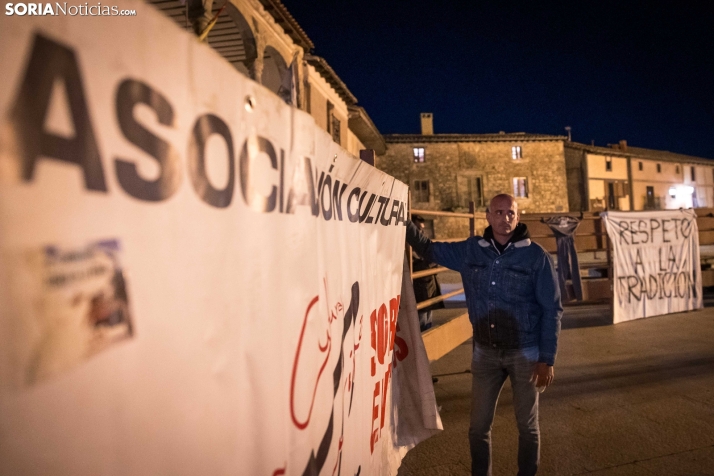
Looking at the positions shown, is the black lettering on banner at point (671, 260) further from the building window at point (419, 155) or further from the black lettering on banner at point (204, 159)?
the building window at point (419, 155)

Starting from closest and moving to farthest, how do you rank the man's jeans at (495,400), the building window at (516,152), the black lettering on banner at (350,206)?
the black lettering on banner at (350,206) → the man's jeans at (495,400) → the building window at (516,152)

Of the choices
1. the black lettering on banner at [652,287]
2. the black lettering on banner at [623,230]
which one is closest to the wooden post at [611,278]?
the black lettering on banner at [623,230]

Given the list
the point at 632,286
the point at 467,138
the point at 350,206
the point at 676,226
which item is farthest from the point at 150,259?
the point at 467,138

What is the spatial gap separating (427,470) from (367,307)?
1.71 metres

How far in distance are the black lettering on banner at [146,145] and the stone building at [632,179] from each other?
38.9 m

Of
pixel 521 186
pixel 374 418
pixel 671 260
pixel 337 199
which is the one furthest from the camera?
pixel 521 186

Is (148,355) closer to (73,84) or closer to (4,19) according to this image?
(73,84)

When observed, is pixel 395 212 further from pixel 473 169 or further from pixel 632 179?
pixel 632 179

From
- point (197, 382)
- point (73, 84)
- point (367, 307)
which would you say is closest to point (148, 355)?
point (197, 382)

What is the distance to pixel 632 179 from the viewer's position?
41938mm

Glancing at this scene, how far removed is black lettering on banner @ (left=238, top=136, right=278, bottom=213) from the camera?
1.28 metres

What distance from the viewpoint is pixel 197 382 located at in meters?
1.10

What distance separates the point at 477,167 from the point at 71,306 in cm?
3636

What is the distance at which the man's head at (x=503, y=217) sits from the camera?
2.94 metres
